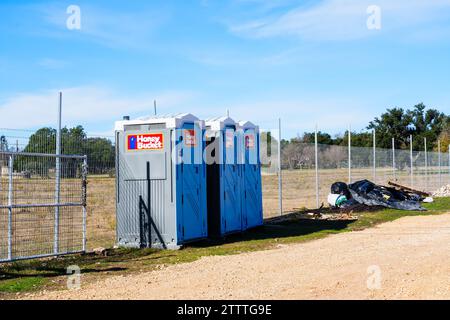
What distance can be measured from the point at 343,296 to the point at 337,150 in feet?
63.6

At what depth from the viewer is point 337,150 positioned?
26359 millimetres

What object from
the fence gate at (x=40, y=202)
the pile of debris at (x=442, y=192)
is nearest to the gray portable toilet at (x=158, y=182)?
the fence gate at (x=40, y=202)

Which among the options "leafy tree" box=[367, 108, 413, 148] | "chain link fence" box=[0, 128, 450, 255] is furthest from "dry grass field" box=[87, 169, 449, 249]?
"leafy tree" box=[367, 108, 413, 148]

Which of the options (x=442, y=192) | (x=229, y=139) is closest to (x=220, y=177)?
(x=229, y=139)

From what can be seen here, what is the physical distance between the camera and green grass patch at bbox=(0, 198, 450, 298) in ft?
31.1

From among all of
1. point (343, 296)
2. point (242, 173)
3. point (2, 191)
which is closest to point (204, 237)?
point (242, 173)

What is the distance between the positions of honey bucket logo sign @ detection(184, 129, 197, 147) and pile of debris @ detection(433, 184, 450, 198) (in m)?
20.5

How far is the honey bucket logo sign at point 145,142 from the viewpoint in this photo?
12.9 meters

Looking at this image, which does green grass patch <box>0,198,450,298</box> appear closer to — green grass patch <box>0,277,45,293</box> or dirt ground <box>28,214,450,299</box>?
green grass patch <box>0,277,45,293</box>

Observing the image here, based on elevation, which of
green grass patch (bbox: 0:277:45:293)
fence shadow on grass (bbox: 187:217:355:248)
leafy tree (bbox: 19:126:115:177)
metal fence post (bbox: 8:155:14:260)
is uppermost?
leafy tree (bbox: 19:126:115:177)

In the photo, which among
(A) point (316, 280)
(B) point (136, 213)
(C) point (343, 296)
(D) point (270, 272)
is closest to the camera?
(C) point (343, 296)

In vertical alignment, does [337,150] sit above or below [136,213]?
above

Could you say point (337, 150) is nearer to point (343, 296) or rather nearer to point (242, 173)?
point (242, 173)

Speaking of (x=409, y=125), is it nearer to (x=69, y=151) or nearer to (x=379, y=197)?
(x=379, y=197)
